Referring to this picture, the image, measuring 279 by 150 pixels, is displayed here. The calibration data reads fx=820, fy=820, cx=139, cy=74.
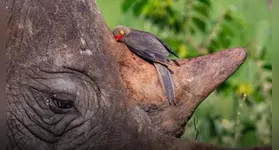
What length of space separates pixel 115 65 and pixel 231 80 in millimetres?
3176

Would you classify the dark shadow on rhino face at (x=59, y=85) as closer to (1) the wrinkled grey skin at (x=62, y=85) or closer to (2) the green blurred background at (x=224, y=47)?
(1) the wrinkled grey skin at (x=62, y=85)

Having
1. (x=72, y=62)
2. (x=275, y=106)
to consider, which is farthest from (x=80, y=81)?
(x=275, y=106)

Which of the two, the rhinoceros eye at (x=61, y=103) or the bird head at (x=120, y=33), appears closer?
the rhinoceros eye at (x=61, y=103)

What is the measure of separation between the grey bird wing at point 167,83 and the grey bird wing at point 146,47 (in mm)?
72

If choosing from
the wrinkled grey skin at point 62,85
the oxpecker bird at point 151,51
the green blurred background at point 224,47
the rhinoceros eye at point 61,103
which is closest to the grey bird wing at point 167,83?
the oxpecker bird at point 151,51

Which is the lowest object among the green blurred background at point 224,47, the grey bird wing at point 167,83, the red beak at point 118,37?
the green blurred background at point 224,47

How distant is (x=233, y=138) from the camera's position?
644 cm

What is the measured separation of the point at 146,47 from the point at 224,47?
111 inches

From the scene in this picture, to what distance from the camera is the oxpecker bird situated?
3.95 m

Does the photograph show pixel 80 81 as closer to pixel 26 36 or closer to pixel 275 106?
pixel 26 36

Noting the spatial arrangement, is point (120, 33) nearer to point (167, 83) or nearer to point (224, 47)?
point (167, 83)

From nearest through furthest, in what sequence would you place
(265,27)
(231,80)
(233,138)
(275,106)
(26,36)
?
(275,106) < (26,36) < (233,138) < (231,80) < (265,27)

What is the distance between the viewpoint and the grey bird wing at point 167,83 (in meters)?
3.94

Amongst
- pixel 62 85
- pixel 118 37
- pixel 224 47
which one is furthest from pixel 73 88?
pixel 224 47
